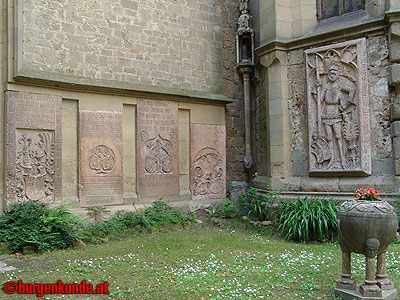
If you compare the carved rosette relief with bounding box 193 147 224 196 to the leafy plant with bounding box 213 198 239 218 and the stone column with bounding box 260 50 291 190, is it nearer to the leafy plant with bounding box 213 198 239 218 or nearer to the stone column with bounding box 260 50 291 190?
the leafy plant with bounding box 213 198 239 218

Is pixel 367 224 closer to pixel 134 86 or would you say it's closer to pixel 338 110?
pixel 338 110

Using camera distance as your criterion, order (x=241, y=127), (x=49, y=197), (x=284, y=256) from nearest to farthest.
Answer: (x=284, y=256)
(x=49, y=197)
(x=241, y=127)

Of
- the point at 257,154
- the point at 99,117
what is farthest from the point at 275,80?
the point at 99,117

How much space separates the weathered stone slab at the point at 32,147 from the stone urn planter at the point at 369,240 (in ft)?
18.7

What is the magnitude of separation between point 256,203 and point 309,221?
71.2 inches

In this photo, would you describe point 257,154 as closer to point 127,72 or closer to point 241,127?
point 241,127

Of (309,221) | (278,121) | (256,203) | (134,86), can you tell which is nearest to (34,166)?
(134,86)

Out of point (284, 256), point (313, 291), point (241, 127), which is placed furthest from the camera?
point (241, 127)

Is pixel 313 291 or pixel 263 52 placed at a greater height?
pixel 263 52

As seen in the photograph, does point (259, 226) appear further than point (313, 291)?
Yes

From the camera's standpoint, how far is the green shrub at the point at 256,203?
28.9 ft

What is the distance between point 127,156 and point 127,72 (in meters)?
1.89

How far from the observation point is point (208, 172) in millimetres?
10359

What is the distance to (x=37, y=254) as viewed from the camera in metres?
6.69
